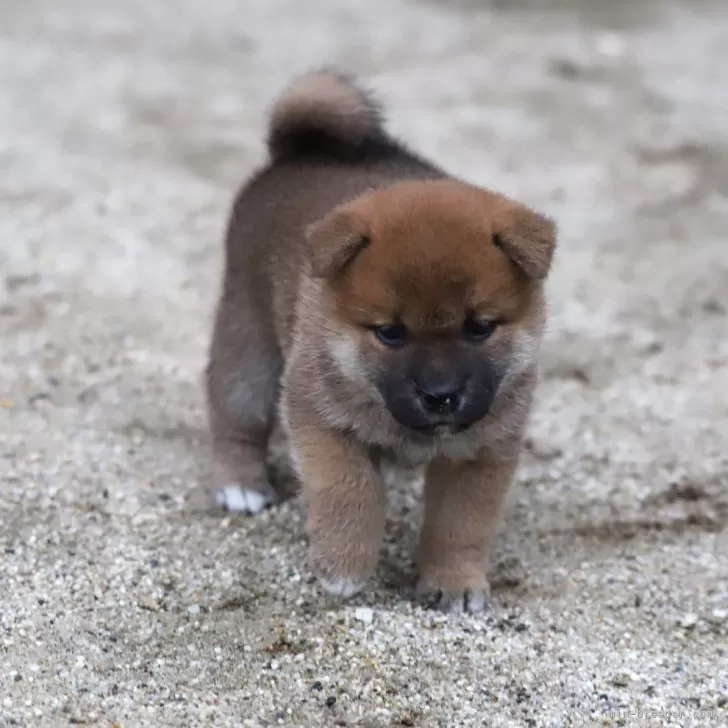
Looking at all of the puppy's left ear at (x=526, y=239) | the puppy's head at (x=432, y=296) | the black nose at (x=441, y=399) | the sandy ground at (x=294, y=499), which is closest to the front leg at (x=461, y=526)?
the sandy ground at (x=294, y=499)

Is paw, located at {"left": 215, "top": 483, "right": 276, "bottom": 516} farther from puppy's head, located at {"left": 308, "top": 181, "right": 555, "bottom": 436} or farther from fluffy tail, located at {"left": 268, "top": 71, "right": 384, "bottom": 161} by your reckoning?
fluffy tail, located at {"left": 268, "top": 71, "right": 384, "bottom": 161}

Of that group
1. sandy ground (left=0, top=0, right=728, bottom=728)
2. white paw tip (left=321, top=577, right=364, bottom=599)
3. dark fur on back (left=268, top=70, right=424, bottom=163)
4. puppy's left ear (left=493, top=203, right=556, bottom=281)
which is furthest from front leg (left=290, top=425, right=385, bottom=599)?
dark fur on back (left=268, top=70, right=424, bottom=163)

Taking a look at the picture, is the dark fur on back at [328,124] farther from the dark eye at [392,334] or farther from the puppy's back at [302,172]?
the dark eye at [392,334]

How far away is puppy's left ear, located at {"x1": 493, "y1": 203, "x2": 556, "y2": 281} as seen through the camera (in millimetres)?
3572

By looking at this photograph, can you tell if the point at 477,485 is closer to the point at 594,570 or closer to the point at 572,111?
the point at 594,570

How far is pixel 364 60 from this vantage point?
10883 millimetres

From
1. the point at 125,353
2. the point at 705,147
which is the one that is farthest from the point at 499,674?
the point at 705,147

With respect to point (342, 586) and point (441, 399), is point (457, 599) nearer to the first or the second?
point (342, 586)

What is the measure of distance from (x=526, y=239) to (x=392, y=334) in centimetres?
48

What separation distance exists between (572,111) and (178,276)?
4182mm

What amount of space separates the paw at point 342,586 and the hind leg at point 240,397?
2.52 ft

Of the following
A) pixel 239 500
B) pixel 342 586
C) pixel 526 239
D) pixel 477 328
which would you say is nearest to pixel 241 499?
pixel 239 500

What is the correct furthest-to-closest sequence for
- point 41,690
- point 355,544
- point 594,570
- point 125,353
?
point 125,353 → point 594,570 → point 355,544 → point 41,690

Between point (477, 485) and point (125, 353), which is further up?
point (477, 485)
